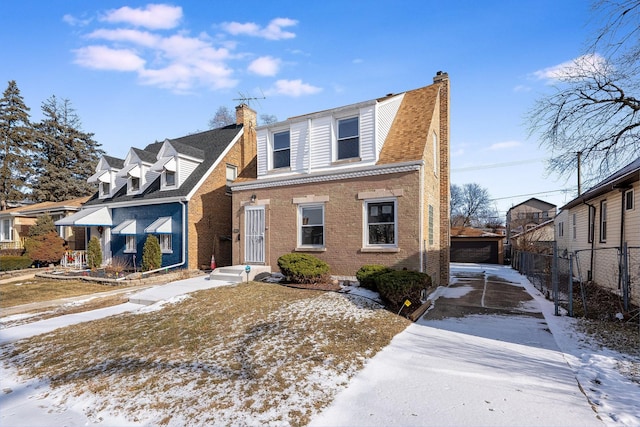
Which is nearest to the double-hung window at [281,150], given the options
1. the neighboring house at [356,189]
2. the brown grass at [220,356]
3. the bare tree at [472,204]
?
the neighboring house at [356,189]

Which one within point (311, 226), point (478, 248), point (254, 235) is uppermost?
point (311, 226)

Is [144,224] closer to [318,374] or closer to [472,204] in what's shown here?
[318,374]

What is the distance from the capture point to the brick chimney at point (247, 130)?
18.3 m

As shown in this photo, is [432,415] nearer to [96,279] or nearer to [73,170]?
[96,279]

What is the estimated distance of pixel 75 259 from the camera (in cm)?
1764

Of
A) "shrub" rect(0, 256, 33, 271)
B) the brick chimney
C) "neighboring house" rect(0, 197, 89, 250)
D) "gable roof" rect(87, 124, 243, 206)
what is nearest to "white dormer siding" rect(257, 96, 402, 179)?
"gable roof" rect(87, 124, 243, 206)

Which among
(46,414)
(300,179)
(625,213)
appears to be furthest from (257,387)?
(625,213)

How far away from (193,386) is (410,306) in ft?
18.8

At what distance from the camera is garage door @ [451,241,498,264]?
28.9m

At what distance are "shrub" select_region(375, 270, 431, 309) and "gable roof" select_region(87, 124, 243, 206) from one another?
35.4ft

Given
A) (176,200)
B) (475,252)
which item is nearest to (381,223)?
(176,200)

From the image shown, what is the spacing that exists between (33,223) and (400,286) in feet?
90.0

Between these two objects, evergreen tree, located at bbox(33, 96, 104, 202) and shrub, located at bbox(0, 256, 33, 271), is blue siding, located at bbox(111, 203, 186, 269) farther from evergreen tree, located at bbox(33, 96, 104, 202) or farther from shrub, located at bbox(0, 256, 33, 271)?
evergreen tree, located at bbox(33, 96, 104, 202)

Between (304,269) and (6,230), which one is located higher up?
(6,230)
